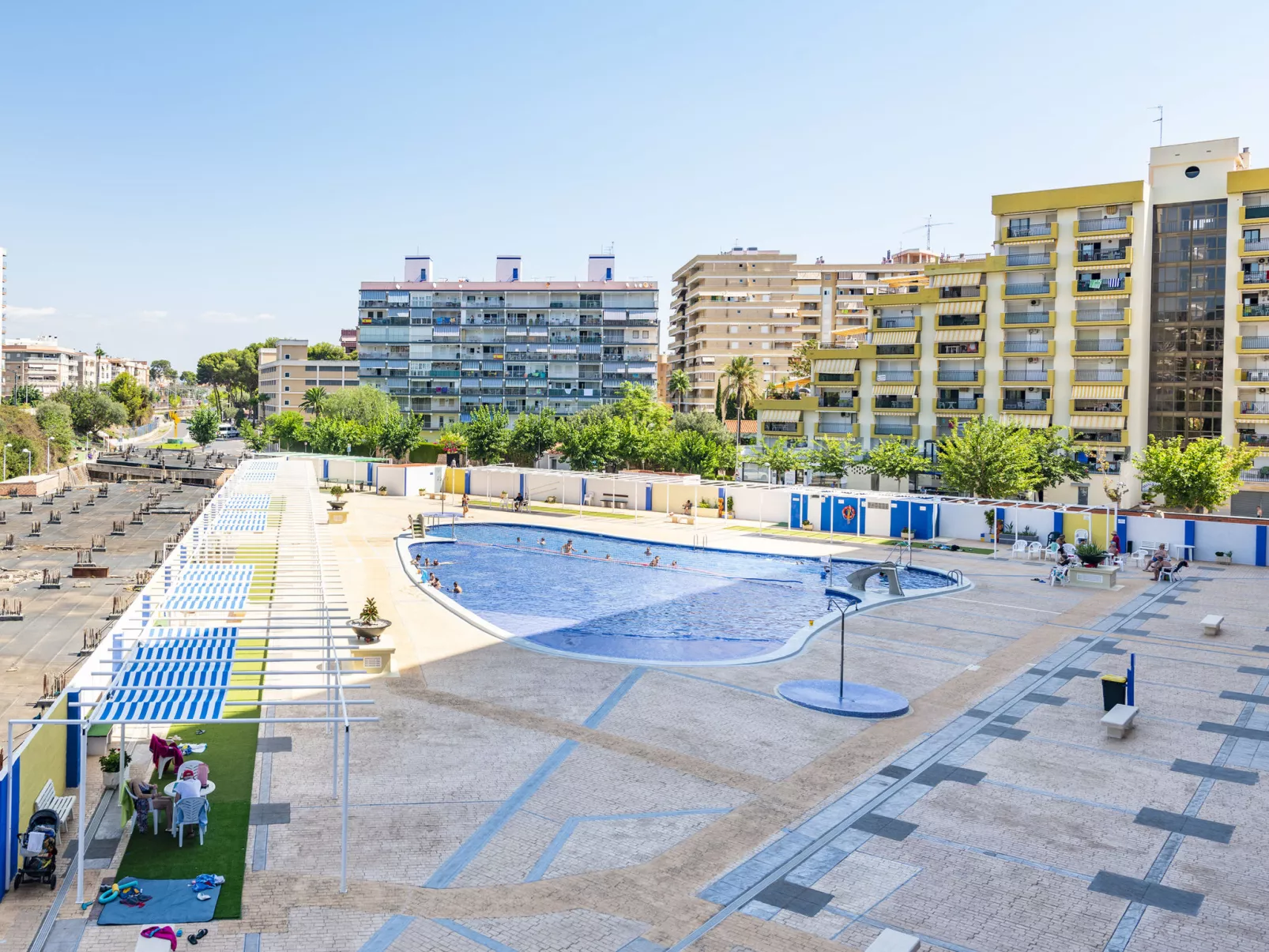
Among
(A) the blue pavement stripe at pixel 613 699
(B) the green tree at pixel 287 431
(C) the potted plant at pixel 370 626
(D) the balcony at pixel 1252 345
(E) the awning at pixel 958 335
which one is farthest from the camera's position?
(B) the green tree at pixel 287 431

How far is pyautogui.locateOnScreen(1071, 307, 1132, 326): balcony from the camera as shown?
6556cm

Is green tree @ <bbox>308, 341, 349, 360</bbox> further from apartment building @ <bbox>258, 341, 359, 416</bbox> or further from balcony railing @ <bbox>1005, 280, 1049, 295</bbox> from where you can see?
balcony railing @ <bbox>1005, 280, 1049, 295</bbox>

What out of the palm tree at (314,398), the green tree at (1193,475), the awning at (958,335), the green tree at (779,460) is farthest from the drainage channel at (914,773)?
the palm tree at (314,398)

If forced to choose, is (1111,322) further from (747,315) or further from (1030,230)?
(747,315)

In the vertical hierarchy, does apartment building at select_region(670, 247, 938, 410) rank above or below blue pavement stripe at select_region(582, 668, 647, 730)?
above

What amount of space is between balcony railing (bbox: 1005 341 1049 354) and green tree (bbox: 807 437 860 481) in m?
13.8

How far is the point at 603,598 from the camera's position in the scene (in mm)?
34969

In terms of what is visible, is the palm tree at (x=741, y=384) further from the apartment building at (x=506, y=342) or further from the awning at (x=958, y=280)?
the awning at (x=958, y=280)

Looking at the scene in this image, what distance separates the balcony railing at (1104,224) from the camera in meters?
65.9

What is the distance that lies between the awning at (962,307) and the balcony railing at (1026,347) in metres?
3.29

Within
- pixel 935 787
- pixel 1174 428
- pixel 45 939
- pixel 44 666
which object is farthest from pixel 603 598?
pixel 1174 428

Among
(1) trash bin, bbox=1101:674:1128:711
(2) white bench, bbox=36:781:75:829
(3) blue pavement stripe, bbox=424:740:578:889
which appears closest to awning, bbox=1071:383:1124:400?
(1) trash bin, bbox=1101:674:1128:711

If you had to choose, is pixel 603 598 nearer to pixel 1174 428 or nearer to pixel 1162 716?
pixel 1162 716

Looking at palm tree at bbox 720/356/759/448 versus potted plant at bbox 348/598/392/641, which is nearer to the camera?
potted plant at bbox 348/598/392/641
